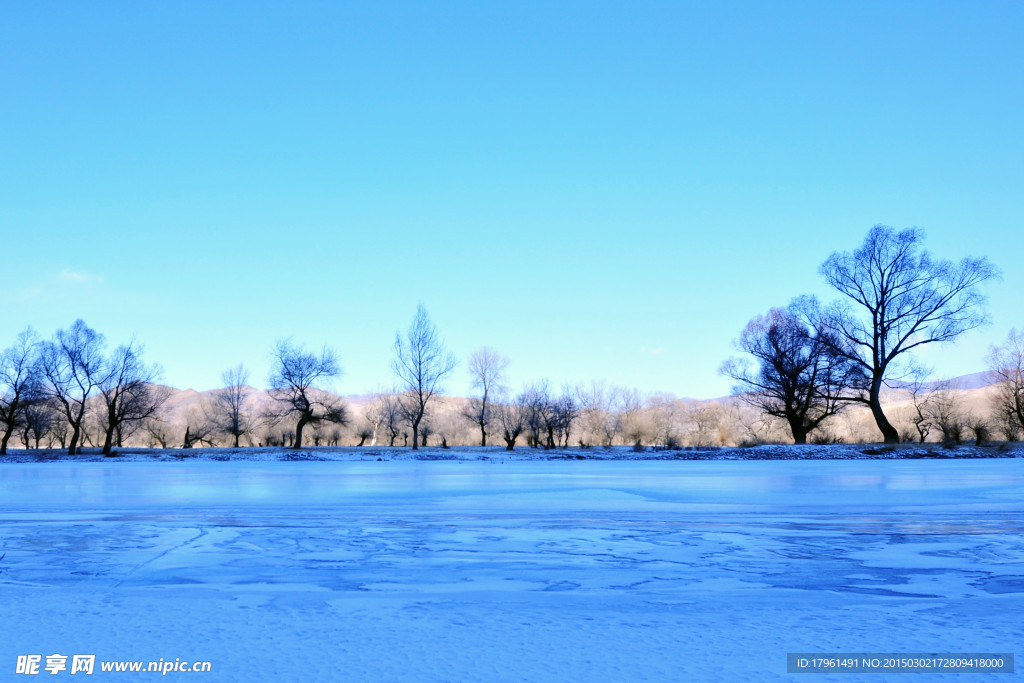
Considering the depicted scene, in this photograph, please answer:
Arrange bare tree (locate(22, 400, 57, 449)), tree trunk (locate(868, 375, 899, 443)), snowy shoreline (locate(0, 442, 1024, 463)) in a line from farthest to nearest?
bare tree (locate(22, 400, 57, 449)), tree trunk (locate(868, 375, 899, 443)), snowy shoreline (locate(0, 442, 1024, 463))

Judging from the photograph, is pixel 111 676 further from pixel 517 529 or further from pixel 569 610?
pixel 517 529

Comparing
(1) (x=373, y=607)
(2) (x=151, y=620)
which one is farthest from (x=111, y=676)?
(1) (x=373, y=607)

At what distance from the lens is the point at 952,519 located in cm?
682

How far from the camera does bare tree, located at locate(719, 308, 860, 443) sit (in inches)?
1538

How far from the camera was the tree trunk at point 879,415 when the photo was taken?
32978mm

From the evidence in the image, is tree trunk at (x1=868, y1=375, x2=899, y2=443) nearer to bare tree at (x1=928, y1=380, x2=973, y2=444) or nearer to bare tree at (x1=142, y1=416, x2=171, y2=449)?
bare tree at (x1=928, y1=380, x2=973, y2=444)

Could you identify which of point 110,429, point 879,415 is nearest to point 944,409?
point 879,415

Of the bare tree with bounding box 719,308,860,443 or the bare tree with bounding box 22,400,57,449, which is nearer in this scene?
the bare tree with bounding box 719,308,860,443

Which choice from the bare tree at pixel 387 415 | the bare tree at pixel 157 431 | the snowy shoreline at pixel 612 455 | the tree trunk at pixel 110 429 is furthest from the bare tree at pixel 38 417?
the bare tree at pixel 387 415

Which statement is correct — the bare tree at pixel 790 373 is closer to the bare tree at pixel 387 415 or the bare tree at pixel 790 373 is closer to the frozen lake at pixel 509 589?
the frozen lake at pixel 509 589

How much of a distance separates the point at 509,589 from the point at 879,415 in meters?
35.0

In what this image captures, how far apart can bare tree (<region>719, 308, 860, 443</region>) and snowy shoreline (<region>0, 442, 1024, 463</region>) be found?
506 centimetres

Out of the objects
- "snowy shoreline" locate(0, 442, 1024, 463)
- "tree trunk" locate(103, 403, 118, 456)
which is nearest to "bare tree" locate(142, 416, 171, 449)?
"tree trunk" locate(103, 403, 118, 456)

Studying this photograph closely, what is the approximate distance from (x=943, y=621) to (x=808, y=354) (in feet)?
136
